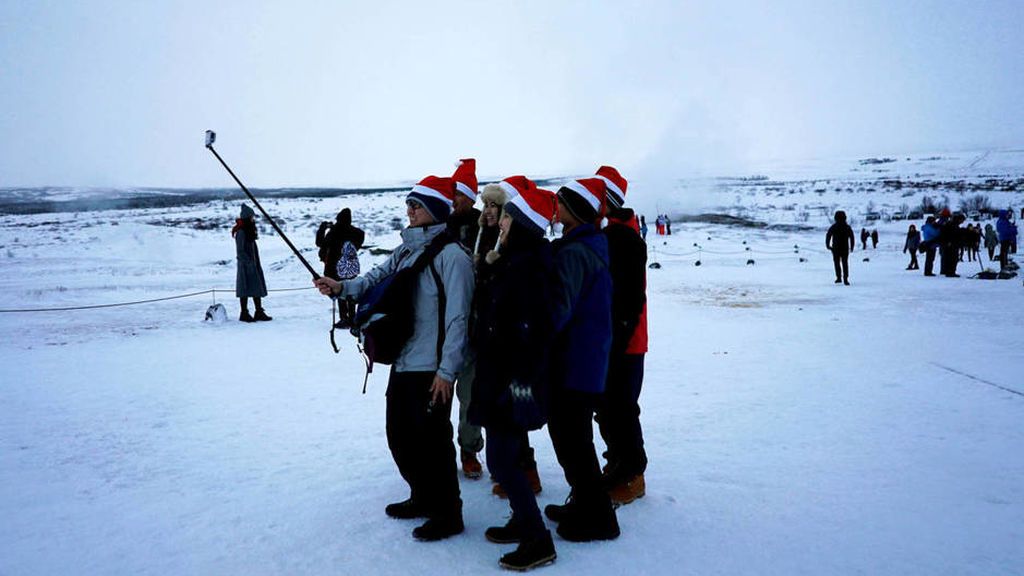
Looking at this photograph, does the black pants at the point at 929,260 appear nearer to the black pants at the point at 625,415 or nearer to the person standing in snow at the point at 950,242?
the person standing in snow at the point at 950,242

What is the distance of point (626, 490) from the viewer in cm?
376

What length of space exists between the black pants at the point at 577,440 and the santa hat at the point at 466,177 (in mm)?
1748

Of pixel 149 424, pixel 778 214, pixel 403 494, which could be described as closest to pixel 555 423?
pixel 403 494

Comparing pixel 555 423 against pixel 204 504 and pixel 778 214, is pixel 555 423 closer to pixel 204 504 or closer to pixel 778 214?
pixel 204 504

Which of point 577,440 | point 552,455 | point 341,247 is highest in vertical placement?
point 341,247

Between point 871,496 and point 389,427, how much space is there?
9.20ft

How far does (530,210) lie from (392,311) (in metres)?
0.87

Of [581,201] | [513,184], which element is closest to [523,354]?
[581,201]

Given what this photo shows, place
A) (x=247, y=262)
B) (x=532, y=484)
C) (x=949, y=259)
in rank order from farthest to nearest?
(x=949, y=259)
(x=247, y=262)
(x=532, y=484)

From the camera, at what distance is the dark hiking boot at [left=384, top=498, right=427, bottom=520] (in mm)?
3592

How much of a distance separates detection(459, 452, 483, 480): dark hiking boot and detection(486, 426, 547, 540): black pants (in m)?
1.20

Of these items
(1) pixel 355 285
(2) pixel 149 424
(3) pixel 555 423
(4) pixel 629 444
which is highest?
(1) pixel 355 285

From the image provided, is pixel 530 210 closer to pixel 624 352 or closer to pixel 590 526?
pixel 624 352

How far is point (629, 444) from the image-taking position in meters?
3.75
